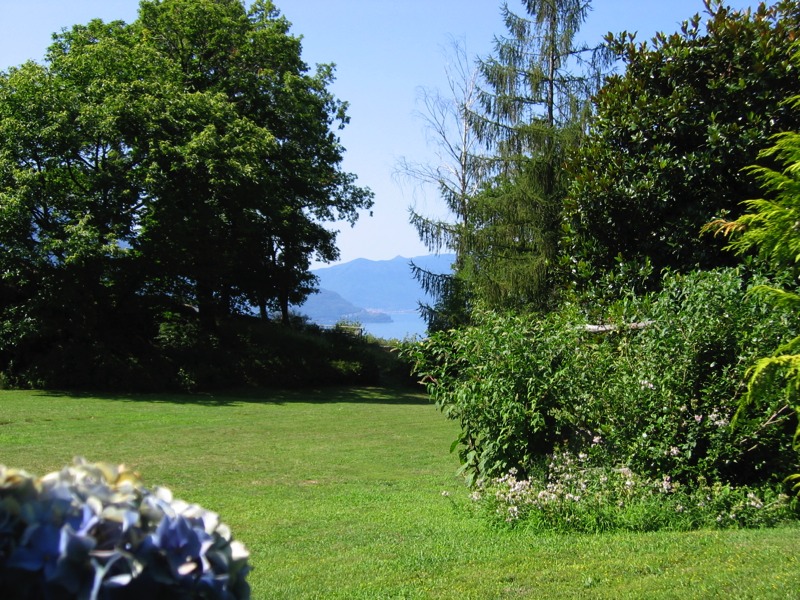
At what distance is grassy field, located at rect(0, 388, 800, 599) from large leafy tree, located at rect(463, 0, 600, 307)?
753cm

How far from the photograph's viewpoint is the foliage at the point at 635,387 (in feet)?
23.0

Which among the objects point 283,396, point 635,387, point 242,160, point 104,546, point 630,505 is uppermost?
point 242,160

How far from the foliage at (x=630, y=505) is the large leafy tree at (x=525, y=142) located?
17.0 metres

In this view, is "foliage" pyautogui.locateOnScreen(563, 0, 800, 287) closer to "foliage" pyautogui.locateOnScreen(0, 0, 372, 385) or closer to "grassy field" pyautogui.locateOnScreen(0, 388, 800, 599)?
"grassy field" pyautogui.locateOnScreen(0, 388, 800, 599)

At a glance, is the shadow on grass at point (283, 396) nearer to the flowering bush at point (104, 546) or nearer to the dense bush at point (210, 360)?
the dense bush at point (210, 360)

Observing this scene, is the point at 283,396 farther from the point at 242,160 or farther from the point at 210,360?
the point at 242,160

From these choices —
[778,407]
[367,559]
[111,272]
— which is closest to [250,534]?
[367,559]

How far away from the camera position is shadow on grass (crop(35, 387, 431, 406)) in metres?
23.1

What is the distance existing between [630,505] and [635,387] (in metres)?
1.16

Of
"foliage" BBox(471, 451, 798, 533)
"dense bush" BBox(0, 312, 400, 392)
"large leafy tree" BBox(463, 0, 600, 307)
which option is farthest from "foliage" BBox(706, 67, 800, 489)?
"dense bush" BBox(0, 312, 400, 392)

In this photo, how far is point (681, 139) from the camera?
9.78m

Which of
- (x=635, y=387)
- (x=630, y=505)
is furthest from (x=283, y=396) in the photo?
(x=630, y=505)

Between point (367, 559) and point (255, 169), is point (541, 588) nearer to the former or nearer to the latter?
point (367, 559)

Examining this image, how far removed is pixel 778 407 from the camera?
686 centimetres
